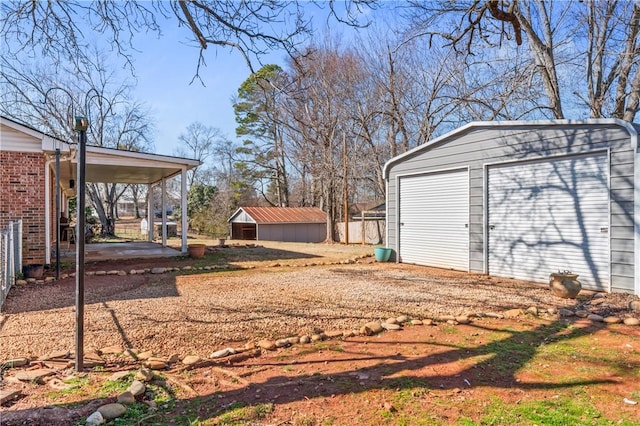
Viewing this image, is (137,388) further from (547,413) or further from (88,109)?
(88,109)

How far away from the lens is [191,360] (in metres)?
3.22

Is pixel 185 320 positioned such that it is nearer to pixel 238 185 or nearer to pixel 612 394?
pixel 612 394

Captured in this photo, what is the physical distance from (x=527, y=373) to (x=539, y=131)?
208 inches

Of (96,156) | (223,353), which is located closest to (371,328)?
(223,353)

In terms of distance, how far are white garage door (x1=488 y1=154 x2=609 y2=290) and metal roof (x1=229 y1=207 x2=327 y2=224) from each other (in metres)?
16.0

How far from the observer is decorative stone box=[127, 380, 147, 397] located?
261cm

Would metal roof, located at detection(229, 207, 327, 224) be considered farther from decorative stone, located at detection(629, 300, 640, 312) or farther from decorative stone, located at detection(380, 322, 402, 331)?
decorative stone, located at detection(629, 300, 640, 312)

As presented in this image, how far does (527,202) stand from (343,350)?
5.35 metres

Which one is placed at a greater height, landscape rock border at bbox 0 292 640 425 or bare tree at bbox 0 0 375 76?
bare tree at bbox 0 0 375 76

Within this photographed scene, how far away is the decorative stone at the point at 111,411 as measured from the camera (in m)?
2.32

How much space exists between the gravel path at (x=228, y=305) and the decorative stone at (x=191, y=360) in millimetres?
165

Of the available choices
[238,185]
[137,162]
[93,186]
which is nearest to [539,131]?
[137,162]

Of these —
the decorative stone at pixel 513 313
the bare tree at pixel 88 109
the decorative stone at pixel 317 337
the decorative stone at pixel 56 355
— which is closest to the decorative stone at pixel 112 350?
the decorative stone at pixel 56 355

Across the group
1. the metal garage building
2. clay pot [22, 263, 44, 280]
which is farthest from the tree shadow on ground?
clay pot [22, 263, 44, 280]
